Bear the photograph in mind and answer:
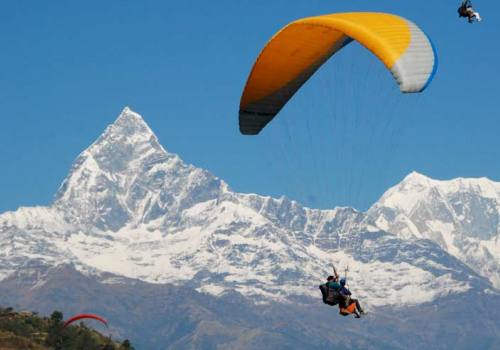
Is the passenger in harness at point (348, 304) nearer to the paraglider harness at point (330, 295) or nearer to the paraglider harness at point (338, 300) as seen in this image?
the paraglider harness at point (338, 300)

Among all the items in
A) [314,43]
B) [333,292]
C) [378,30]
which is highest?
[314,43]

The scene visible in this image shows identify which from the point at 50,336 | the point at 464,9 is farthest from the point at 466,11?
the point at 50,336

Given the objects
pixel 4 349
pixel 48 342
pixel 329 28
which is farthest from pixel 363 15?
pixel 48 342

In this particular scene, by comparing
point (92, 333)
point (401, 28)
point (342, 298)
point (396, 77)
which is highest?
point (92, 333)

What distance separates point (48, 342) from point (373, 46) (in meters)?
84.1

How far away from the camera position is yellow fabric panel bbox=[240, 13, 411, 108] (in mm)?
49438

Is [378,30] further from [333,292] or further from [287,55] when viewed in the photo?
[333,292]

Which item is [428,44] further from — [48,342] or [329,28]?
[48,342]

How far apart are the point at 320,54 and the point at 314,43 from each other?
131 centimetres

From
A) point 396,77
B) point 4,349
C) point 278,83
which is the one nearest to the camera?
point 396,77

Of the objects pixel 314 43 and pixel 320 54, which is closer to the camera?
pixel 314 43

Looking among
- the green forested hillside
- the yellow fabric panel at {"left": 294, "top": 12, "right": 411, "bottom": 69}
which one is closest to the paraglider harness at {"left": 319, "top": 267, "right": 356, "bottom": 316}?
the yellow fabric panel at {"left": 294, "top": 12, "right": 411, "bottom": 69}

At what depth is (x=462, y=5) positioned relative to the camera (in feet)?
161

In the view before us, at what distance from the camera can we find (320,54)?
57.4 meters
